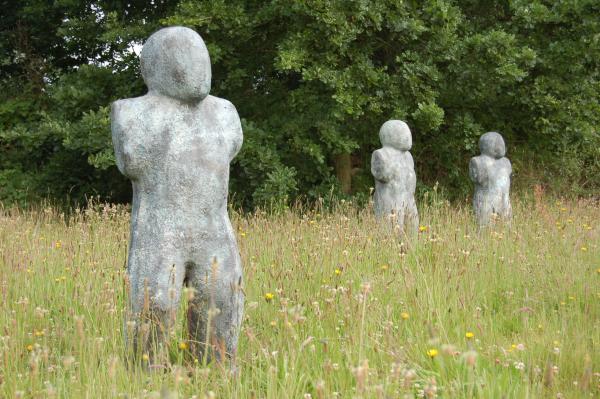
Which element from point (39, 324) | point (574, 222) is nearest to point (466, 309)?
point (39, 324)

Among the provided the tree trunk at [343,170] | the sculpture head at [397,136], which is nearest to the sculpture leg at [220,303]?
the sculpture head at [397,136]

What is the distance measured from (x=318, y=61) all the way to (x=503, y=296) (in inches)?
195

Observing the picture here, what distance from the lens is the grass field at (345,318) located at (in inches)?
113

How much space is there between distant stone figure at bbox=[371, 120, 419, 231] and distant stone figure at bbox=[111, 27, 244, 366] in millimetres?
3643

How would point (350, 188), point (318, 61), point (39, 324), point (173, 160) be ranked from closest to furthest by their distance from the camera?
point (173, 160) < point (39, 324) < point (318, 61) < point (350, 188)

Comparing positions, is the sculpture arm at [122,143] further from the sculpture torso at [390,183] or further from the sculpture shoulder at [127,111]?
the sculpture torso at [390,183]

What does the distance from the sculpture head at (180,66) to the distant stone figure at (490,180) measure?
219 inches

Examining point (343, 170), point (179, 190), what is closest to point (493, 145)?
point (343, 170)

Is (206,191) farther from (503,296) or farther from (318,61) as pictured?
(318,61)

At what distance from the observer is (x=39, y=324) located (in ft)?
13.6

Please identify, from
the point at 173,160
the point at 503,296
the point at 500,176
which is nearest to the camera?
the point at 173,160

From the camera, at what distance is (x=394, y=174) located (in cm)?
700

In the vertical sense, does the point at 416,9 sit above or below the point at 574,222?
→ above

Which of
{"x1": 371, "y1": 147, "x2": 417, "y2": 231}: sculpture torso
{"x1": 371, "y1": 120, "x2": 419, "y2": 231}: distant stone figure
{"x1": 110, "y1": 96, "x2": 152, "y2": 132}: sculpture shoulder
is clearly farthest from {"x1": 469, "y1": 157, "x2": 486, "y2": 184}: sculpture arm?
{"x1": 110, "y1": 96, "x2": 152, "y2": 132}: sculpture shoulder
